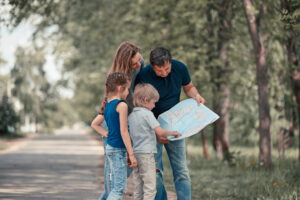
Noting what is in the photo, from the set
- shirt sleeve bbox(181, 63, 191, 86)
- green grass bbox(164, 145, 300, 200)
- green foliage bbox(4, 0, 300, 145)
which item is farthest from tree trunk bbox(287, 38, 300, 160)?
shirt sleeve bbox(181, 63, 191, 86)

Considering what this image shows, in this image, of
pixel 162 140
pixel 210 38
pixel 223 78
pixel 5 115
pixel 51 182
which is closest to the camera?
pixel 162 140

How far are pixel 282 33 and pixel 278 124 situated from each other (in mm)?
7111

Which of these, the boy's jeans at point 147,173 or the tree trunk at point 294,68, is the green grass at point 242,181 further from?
the boy's jeans at point 147,173

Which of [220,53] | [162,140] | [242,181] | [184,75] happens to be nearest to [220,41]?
[220,53]

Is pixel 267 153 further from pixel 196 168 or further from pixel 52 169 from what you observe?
pixel 52 169

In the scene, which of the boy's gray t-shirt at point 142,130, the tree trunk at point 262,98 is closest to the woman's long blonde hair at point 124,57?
the boy's gray t-shirt at point 142,130

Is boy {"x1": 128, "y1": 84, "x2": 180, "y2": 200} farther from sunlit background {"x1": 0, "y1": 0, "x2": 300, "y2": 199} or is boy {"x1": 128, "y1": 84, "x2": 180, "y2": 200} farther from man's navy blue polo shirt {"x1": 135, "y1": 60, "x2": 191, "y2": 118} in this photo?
sunlit background {"x1": 0, "y1": 0, "x2": 300, "y2": 199}

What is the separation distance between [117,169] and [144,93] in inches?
30.7

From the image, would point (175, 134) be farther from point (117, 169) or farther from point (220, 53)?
point (220, 53)

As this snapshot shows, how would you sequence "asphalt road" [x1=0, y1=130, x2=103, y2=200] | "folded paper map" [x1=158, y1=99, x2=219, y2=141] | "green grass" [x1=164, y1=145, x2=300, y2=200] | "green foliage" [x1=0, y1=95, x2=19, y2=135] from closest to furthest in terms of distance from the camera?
Result: "folded paper map" [x1=158, y1=99, x2=219, y2=141], "green grass" [x1=164, y1=145, x2=300, y2=200], "asphalt road" [x1=0, y1=130, x2=103, y2=200], "green foliage" [x1=0, y1=95, x2=19, y2=135]

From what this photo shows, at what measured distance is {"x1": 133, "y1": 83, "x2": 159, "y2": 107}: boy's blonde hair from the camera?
5125 mm

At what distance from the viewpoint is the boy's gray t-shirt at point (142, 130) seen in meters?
5.12

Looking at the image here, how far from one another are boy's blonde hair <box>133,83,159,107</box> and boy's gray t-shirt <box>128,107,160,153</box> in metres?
0.08

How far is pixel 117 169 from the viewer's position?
506 cm
